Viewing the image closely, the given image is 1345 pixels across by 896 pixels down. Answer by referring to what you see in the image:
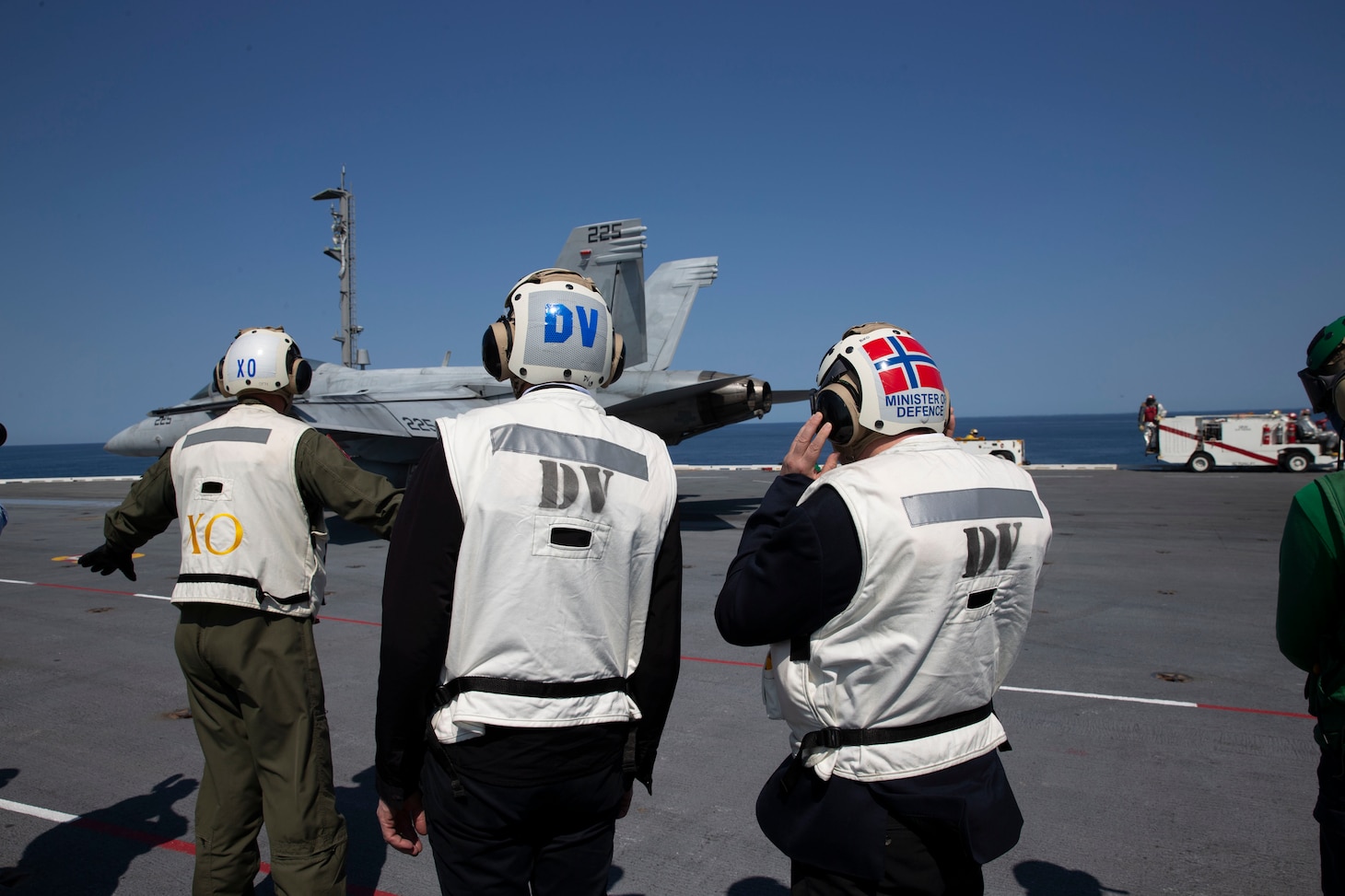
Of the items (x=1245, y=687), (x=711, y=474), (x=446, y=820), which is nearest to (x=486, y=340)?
(x=446, y=820)

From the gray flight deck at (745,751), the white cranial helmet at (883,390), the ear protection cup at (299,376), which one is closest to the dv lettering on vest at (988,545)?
the white cranial helmet at (883,390)

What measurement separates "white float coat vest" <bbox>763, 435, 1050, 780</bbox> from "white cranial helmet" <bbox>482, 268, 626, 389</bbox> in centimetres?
77

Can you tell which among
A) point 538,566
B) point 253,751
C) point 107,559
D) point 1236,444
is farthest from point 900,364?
point 1236,444

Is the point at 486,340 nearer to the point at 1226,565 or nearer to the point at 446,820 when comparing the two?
the point at 446,820

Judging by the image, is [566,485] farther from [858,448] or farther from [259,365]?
[259,365]

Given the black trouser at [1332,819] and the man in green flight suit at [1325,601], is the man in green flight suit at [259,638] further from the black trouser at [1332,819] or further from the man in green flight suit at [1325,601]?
the black trouser at [1332,819]

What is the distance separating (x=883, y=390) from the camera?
220 centimetres

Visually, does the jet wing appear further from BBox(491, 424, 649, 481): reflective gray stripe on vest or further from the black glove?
BBox(491, 424, 649, 481): reflective gray stripe on vest

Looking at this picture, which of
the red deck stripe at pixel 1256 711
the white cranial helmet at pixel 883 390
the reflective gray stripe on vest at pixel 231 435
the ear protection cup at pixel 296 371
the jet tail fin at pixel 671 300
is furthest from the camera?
the jet tail fin at pixel 671 300

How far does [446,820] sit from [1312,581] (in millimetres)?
2387

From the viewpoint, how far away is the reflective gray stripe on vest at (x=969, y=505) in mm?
1976

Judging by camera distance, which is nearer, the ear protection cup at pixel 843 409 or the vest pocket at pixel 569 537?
the vest pocket at pixel 569 537

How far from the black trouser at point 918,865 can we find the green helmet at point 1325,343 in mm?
1698

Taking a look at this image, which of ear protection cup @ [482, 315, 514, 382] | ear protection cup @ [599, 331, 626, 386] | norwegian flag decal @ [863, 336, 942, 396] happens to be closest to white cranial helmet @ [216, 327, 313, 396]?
ear protection cup @ [482, 315, 514, 382]
